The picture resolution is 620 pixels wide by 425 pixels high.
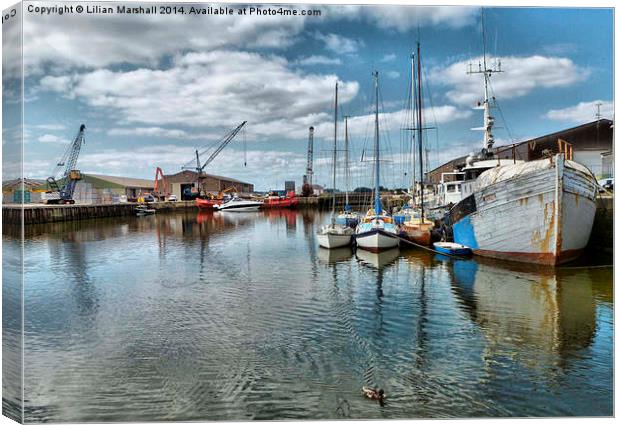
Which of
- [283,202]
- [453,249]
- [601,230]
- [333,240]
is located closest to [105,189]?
[283,202]

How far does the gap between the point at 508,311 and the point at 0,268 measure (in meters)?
11.0

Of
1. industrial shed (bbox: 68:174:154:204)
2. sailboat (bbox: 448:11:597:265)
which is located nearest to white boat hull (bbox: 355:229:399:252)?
sailboat (bbox: 448:11:597:265)

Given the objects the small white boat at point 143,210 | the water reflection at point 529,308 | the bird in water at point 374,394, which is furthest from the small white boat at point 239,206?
the bird in water at point 374,394

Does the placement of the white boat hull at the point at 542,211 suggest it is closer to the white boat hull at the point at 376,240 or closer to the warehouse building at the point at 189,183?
the white boat hull at the point at 376,240

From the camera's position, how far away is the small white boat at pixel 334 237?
23.8m

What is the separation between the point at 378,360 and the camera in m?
8.27

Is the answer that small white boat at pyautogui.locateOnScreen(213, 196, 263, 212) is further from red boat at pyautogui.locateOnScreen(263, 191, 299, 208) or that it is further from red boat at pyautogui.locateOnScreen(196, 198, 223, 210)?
red boat at pyautogui.locateOnScreen(263, 191, 299, 208)

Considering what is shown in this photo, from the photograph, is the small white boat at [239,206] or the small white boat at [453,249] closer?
the small white boat at [453,249]

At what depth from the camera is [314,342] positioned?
9.23 meters

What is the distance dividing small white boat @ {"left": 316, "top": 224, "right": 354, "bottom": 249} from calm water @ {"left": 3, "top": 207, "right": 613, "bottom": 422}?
5.59m

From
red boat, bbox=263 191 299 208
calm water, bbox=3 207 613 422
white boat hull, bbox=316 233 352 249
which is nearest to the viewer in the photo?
calm water, bbox=3 207 613 422

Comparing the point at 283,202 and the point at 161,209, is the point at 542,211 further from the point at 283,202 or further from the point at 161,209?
the point at 161,209

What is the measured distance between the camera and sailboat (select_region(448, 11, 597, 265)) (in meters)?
16.1

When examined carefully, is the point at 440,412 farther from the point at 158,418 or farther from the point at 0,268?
the point at 0,268
